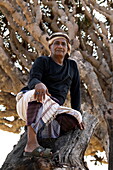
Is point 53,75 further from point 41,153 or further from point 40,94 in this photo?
point 41,153

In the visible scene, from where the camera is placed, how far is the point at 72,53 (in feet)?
18.0

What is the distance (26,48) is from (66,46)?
4.28 metres

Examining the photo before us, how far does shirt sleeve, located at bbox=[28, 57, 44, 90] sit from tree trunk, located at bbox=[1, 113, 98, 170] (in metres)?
0.41

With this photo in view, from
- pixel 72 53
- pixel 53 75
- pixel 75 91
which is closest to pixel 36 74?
pixel 53 75

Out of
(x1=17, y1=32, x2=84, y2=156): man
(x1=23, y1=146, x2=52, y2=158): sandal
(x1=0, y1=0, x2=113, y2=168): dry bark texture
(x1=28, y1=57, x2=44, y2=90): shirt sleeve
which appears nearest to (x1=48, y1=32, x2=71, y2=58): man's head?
(x1=17, y1=32, x2=84, y2=156): man

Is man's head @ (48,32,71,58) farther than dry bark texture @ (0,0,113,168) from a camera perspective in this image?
No

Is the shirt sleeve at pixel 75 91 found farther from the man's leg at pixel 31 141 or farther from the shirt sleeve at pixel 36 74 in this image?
the man's leg at pixel 31 141

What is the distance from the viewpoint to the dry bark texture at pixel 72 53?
17.1 feet

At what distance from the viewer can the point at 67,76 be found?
269 centimetres

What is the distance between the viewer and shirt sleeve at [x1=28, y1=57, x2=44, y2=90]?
2.38m

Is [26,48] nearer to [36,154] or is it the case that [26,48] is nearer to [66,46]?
[66,46]

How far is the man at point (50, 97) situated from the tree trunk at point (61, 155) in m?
0.06

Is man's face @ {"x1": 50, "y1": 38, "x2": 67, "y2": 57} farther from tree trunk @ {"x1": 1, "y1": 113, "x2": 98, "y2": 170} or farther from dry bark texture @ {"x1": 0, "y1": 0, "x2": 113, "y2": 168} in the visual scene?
dry bark texture @ {"x1": 0, "y1": 0, "x2": 113, "y2": 168}

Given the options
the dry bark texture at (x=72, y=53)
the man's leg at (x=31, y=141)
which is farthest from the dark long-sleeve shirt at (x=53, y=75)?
the dry bark texture at (x=72, y=53)
